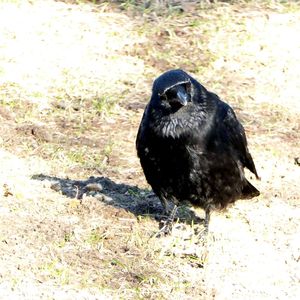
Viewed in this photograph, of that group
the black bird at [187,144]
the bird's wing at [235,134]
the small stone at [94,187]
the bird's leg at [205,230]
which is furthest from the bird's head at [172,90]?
the small stone at [94,187]

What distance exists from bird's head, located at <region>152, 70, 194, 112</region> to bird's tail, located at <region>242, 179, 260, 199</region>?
0.94 m

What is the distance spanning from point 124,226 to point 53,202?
1.91 feet

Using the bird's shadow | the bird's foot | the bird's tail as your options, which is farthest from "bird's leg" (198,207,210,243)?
the bird's tail

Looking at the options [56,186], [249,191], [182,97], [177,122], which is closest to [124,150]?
[56,186]

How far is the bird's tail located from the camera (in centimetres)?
678

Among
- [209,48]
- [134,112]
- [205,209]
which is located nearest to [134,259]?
[205,209]

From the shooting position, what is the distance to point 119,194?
7020 millimetres

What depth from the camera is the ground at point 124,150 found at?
19.1ft

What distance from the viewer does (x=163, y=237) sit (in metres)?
6.32

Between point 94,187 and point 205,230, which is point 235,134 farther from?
point 94,187

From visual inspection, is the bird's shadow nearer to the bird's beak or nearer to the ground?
the ground

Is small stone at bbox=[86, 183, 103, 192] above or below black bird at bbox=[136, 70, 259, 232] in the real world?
below

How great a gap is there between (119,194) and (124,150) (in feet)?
2.74

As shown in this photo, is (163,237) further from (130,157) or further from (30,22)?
(30,22)
